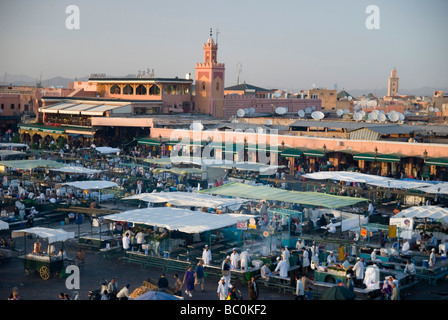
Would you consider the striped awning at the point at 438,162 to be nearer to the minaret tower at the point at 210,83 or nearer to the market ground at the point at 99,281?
the market ground at the point at 99,281

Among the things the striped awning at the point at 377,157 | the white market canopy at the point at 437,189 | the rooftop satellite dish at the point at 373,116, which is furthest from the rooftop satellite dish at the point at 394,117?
the white market canopy at the point at 437,189

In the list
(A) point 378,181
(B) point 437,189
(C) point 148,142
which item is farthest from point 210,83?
(B) point 437,189

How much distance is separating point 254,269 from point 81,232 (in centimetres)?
726

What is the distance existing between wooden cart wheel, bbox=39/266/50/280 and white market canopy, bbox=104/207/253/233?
2.42 meters

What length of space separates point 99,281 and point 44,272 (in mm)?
1396

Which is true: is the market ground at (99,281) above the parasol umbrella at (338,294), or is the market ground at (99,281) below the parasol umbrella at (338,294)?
below

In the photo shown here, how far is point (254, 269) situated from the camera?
620 inches

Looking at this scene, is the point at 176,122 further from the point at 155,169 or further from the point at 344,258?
the point at 344,258

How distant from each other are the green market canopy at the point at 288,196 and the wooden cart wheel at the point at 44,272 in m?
7.62

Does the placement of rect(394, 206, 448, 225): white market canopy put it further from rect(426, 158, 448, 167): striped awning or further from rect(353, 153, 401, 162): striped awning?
rect(353, 153, 401, 162): striped awning

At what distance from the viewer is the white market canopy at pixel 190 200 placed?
20.1 metres

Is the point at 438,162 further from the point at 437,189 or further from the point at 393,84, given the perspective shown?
the point at 393,84

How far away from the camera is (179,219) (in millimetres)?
17688
